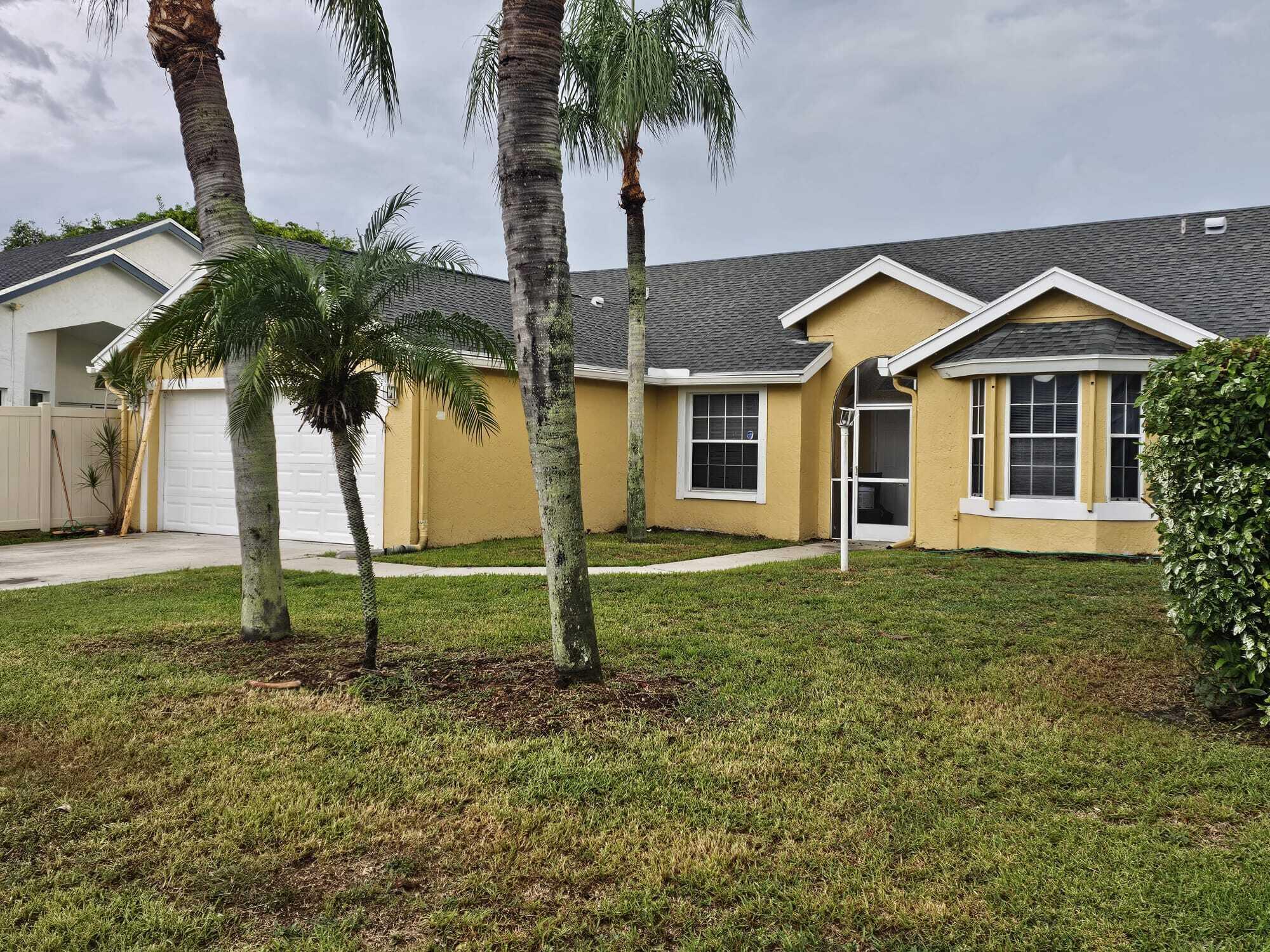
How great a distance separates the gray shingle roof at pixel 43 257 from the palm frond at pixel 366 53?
1414 centimetres

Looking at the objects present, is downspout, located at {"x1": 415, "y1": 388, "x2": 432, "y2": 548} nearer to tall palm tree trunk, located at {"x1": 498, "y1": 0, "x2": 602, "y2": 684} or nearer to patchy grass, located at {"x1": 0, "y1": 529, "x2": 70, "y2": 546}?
patchy grass, located at {"x1": 0, "y1": 529, "x2": 70, "y2": 546}

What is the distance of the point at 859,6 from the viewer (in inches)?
549

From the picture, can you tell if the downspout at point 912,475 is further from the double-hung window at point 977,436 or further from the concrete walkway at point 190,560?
the double-hung window at point 977,436

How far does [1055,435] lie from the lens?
40.9 ft

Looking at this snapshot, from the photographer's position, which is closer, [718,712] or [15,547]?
[718,712]

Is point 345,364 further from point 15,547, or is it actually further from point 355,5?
point 15,547

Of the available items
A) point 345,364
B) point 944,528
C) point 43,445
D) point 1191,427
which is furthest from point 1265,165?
point 43,445

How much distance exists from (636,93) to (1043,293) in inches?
252

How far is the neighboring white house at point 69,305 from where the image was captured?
18.4m

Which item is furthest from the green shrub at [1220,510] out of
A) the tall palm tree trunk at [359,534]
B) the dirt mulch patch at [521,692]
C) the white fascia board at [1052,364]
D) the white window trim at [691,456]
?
the white window trim at [691,456]

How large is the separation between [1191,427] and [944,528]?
869 cm

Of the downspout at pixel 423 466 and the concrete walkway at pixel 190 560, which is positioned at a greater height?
the downspout at pixel 423 466

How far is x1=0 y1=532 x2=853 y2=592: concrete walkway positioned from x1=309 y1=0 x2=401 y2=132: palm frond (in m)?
5.16

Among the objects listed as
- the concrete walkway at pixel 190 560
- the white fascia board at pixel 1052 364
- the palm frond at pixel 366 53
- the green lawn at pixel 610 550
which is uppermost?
the palm frond at pixel 366 53
